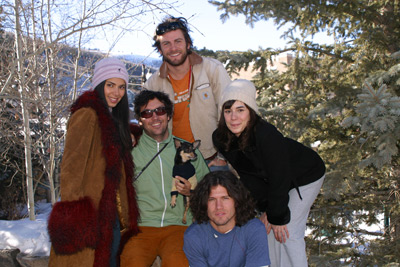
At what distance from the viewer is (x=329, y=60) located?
650 cm

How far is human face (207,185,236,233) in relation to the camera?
285 centimetres

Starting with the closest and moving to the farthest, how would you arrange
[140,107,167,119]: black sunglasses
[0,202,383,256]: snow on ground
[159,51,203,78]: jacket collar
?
[140,107,167,119]: black sunglasses, [159,51,203,78]: jacket collar, [0,202,383,256]: snow on ground

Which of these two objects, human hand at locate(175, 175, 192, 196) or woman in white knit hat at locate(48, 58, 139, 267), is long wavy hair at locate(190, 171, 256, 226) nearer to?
human hand at locate(175, 175, 192, 196)

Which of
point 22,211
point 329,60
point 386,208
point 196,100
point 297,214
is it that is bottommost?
point 22,211

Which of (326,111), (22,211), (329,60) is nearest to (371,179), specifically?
(326,111)

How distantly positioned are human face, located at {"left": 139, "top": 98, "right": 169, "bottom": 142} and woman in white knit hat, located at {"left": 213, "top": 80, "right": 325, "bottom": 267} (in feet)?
1.61

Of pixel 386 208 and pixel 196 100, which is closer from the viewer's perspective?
pixel 196 100

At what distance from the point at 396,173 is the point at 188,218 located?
4.13 m

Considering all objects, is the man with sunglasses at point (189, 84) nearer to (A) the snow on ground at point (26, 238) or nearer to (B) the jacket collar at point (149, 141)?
(B) the jacket collar at point (149, 141)

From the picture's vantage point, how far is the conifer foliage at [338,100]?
5.18 m

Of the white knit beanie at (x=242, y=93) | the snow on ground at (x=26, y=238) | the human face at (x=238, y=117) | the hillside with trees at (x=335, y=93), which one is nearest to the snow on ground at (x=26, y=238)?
the snow on ground at (x=26, y=238)

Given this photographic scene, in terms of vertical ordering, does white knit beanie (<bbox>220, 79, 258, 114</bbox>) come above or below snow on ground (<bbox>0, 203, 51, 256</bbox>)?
above

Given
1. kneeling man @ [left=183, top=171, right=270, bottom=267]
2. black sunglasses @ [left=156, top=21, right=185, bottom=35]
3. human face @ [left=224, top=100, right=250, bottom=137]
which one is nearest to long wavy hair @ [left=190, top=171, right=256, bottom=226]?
kneeling man @ [left=183, top=171, right=270, bottom=267]

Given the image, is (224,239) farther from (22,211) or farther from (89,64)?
(22,211)
